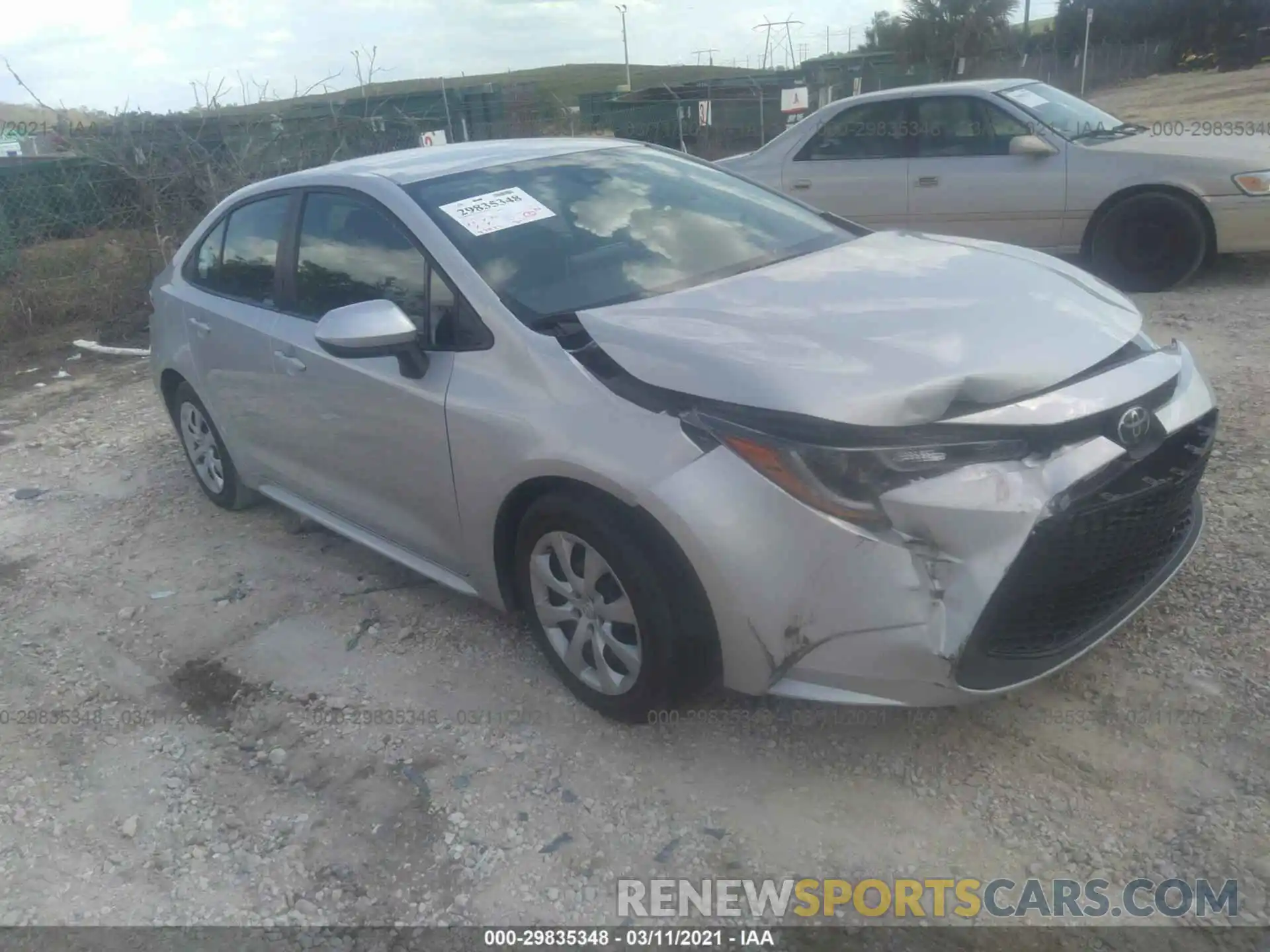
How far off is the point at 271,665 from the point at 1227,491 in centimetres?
369

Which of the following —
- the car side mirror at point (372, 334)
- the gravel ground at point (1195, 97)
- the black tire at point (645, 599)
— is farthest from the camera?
the gravel ground at point (1195, 97)

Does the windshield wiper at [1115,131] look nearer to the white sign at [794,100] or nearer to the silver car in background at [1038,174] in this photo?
the silver car in background at [1038,174]

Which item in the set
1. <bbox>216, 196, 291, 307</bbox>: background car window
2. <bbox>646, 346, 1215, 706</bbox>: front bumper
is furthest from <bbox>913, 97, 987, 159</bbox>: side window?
<bbox>646, 346, 1215, 706</bbox>: front bumper

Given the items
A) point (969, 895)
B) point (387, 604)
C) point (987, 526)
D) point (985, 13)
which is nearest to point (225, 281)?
point (387, 604)

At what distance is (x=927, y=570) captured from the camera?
2.37m

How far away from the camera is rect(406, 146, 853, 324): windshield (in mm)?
3213

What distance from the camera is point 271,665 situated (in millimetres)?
3680

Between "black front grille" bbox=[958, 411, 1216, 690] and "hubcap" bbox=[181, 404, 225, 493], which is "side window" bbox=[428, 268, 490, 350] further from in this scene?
"hubcap" bbox=[181, 404, 225, 493]

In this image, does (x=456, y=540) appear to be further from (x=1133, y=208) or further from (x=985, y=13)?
(x=985, y=13)

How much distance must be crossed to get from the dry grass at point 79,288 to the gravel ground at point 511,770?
21.5 ft

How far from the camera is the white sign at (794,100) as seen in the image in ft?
46.3

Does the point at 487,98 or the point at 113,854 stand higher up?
the point at 487,98

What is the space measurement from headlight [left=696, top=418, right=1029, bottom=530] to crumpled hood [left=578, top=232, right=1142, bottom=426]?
81 mm

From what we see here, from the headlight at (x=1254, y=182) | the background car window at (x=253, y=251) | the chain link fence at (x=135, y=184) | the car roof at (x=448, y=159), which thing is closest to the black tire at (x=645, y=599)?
the car roof at (x=448, y=159)
